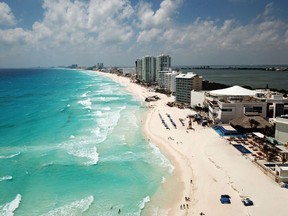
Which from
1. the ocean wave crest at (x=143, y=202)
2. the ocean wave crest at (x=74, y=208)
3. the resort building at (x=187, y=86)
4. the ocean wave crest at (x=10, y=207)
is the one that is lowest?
the ocean wave crest at (x=10, y=207)

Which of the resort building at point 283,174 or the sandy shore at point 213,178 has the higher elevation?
the resort building at point 283,174

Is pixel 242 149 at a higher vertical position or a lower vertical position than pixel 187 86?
lower

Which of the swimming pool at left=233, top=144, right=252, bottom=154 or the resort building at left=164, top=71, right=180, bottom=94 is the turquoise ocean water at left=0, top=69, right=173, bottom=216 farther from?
the resort building at left=164, top=71, right=180, bottom=94

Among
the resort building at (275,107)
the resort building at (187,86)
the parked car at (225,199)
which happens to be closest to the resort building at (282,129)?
the resort building at (275,107)

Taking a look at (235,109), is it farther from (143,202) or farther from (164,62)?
(164,62)

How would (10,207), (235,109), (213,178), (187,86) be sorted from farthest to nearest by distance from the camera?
(187,86)
(235,109)
(213,178)
(10,207)

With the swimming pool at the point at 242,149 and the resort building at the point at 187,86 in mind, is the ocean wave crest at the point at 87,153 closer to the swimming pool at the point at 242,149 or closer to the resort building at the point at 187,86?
the swimming pool at the point at 242,149

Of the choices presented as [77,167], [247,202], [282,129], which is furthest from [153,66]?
[247,202]
